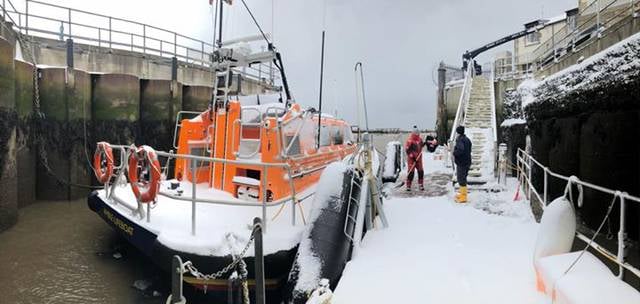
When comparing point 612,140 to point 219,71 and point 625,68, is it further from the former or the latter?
point 219,71

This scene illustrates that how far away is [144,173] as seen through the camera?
207 inches

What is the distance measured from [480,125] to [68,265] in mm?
12975

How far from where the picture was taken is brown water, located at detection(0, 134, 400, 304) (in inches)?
196

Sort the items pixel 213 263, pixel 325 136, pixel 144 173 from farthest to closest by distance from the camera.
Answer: pixel 325 136 → pixel 144 173 → pixel 213 263

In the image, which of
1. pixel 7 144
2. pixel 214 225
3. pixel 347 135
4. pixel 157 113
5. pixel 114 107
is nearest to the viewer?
pixel 214 225

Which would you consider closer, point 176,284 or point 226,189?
point 176,284

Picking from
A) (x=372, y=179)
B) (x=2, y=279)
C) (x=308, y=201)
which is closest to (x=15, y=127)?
(x=2, y=279)

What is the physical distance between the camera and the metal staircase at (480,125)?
10.2m

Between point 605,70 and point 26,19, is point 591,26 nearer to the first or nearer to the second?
point 605,70

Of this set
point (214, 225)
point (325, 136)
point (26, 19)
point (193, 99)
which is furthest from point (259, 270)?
point (26, 19)

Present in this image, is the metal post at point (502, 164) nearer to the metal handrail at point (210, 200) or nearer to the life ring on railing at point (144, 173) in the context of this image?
the metal handrail at point (210, 200)

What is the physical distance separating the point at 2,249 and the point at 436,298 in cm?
652

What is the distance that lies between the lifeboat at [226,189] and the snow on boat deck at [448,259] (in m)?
1.03

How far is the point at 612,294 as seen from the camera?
2529 millimetres
